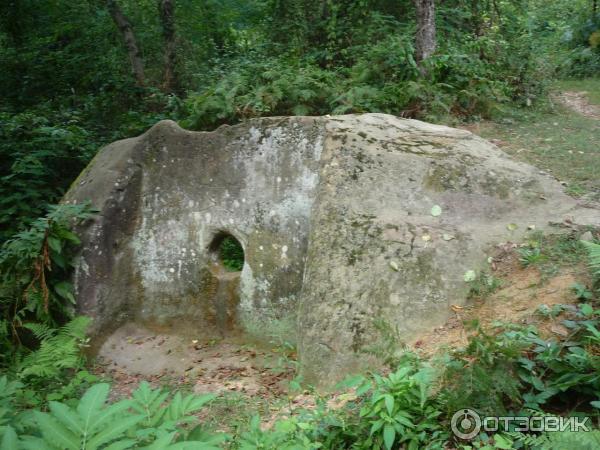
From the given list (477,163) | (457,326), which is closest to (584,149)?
(477,163)

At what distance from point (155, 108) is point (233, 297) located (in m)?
5.63

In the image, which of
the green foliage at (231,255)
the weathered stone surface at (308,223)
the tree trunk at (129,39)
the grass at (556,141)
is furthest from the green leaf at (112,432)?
the tree trunk at (129,39)

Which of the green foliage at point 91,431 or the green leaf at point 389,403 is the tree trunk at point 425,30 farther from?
the green foliage at point 91,431

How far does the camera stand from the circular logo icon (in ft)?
10.6

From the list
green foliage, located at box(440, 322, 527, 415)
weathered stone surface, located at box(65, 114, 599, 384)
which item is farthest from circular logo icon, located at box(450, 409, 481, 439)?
→ weathered stone surface, located at box(65, 114, 599, 384)

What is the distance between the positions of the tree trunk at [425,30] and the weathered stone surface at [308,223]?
302 centimetres

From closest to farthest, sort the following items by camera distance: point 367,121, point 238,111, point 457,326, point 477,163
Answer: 1. point 457,326
2. point 477,163
3. point 367,121
4. point 238,111

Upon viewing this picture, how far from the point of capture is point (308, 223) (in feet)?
20.5

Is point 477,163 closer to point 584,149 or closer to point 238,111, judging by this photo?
point 584,149

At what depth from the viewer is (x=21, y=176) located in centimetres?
778

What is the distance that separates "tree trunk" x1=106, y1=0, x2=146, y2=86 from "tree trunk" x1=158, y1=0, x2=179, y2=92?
0.52m

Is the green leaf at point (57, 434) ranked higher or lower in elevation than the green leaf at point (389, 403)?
higher

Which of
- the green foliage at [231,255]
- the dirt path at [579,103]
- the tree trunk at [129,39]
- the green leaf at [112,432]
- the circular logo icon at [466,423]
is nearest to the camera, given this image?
the green leaf at [112,432]

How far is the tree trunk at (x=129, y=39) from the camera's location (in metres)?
11.3
